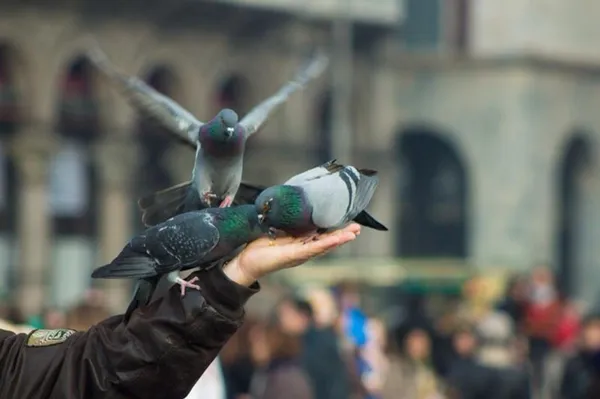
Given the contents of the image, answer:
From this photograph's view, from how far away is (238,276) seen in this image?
384 centimetres

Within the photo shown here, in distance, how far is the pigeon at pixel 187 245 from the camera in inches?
152

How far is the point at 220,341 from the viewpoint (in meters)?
3.81

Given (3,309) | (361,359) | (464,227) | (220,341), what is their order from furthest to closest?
(464,227)
(361,359)
(3,309)
(220,341)

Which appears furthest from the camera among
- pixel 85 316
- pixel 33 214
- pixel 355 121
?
pixel 355 121

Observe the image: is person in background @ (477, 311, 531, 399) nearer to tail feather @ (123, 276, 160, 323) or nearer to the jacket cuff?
tail feather @ (123, 276, 160, 323)

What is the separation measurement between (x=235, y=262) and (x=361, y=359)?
9725 mm

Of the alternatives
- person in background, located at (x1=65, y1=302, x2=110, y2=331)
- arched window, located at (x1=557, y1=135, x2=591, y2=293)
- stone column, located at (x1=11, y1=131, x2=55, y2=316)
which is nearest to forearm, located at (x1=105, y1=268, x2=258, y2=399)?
person in background, located at (x1=65, y1=302, x2=110, y2=331)

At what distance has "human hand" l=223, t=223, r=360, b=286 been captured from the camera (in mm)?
3793

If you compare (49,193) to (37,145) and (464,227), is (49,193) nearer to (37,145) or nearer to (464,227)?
(37,145)

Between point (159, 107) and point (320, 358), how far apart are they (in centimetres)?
634

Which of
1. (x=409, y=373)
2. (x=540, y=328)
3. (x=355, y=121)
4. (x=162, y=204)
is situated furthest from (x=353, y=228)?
(x=355, y=121)

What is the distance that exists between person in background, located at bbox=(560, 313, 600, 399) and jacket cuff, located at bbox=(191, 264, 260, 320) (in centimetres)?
849

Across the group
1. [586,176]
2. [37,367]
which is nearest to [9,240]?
[586,176]

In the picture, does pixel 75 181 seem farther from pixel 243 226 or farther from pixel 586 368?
pixel 243 226
